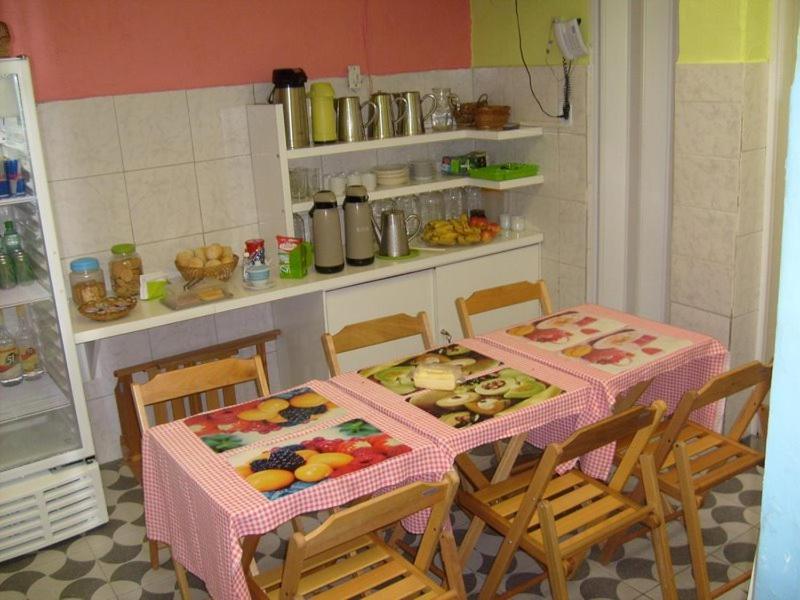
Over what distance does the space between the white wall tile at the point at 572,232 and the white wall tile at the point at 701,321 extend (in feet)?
2.25

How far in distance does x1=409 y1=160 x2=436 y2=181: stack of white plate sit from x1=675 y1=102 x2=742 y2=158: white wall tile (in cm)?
142

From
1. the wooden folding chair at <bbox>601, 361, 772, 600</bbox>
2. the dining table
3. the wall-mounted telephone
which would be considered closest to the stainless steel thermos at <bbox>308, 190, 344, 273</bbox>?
the dining table

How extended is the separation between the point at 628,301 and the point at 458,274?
92 centimetres

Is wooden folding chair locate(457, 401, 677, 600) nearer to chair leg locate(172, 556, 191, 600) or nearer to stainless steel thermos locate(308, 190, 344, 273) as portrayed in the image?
chair leg locate(172, 556, 191, 600)

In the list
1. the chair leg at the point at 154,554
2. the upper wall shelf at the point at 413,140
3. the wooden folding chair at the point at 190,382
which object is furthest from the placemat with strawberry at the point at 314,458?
the upper wall shelf at the point at 413,140

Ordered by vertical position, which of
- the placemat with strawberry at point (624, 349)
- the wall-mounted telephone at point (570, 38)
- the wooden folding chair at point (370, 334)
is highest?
the wall-mounted telephone at point (570, 38)

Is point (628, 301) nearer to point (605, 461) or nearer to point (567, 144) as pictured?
point (567, 144)

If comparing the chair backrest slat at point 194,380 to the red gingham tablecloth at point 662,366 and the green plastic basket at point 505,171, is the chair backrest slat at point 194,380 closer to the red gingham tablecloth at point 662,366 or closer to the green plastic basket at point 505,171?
the red gingham tablecloth at point 662,366

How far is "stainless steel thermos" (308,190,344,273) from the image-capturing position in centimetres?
404

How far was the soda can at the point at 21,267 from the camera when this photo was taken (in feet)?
11.3

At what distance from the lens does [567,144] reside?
4.46 m

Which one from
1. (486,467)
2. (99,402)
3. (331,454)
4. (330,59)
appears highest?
(330,59)

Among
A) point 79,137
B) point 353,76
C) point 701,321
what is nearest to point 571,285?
point 701,321

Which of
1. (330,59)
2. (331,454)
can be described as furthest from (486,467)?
(330,59)
